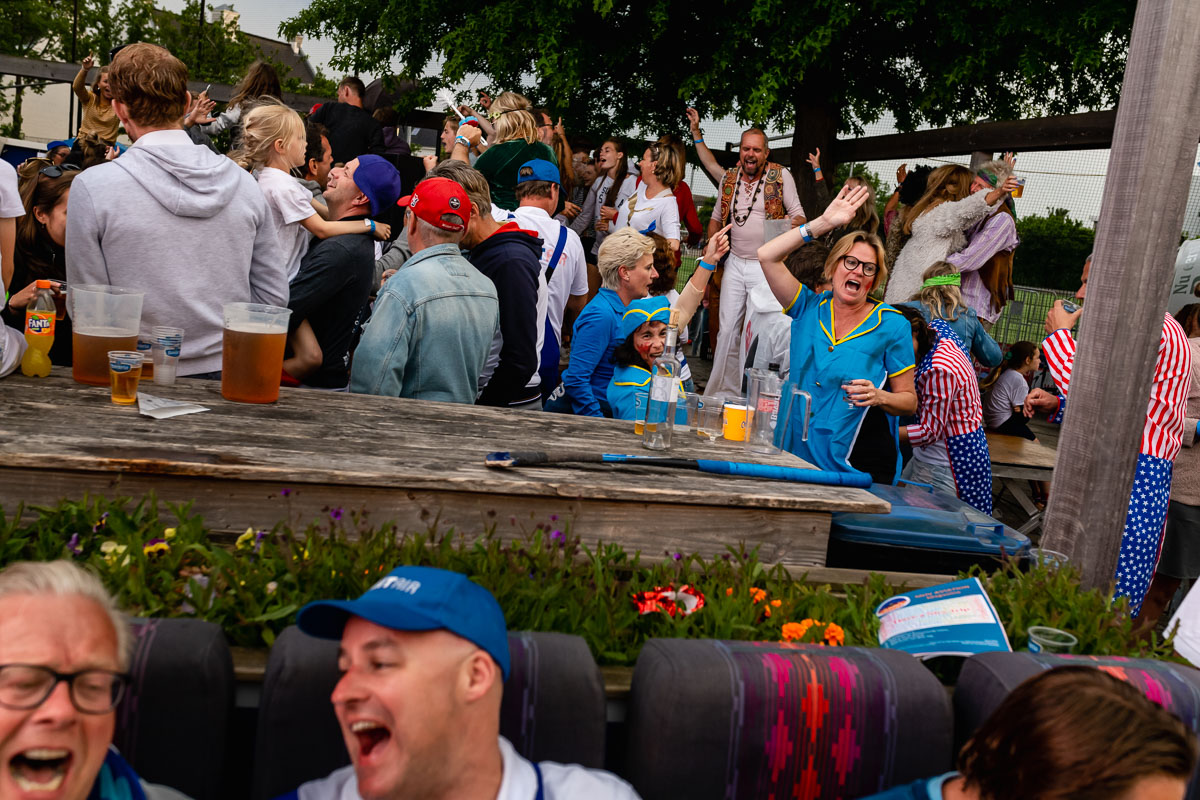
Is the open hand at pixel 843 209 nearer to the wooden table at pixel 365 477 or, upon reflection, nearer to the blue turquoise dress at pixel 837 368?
the blue turquoise dress at pixel 837 368

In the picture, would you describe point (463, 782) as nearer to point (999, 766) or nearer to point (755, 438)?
point (999, 766)

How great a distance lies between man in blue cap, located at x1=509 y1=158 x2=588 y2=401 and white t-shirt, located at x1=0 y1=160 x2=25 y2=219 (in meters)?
2.16

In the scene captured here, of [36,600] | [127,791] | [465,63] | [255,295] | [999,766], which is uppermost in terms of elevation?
[465,63]

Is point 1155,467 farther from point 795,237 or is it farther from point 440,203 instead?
point 440,203

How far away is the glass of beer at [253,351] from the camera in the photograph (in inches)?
113

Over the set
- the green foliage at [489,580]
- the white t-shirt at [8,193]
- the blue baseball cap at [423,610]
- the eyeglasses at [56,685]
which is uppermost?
the white t-shirt at [8,193]

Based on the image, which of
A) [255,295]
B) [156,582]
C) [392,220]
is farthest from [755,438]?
[392,220]

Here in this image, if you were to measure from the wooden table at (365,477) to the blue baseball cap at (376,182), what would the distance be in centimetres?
119

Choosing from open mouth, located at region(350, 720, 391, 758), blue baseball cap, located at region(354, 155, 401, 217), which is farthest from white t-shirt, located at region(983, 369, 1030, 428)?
open mouth, located at region(350, 720, 391, 758)

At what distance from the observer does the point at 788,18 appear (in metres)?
8.27

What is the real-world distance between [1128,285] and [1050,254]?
1682 centimetres

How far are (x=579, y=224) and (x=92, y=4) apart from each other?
37781 mm

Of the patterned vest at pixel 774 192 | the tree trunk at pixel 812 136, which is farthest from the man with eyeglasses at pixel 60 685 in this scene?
the tree trunk at pixel 812 136

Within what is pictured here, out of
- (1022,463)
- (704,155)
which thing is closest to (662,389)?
(1022,463)
